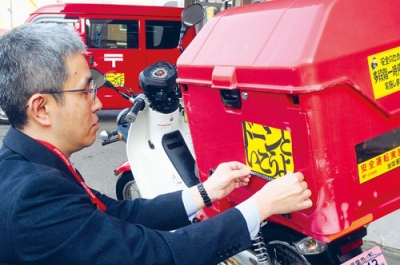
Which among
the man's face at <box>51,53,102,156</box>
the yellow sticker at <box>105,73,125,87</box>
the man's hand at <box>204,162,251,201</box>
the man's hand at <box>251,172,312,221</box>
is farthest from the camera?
the yellow sticker at <box>105,73,125,87</box>

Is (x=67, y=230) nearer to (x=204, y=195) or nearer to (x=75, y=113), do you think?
(x=75, y=113)

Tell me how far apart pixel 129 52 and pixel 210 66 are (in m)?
6.79

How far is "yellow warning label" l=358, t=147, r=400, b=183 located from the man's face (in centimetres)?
84

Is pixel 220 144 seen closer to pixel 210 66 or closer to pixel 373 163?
pixel 210 66

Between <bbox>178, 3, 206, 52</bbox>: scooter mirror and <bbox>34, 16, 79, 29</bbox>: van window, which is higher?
<bbox>178, 3, 206, 52</bbox>: scooter mirror

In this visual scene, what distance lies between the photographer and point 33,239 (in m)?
1.34

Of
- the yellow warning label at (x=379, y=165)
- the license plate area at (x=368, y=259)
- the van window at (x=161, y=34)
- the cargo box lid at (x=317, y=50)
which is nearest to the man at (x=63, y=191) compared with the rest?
the yellow warning label at (x=379, y=165)

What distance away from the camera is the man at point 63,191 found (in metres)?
1.35

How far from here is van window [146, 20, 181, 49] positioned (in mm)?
8328

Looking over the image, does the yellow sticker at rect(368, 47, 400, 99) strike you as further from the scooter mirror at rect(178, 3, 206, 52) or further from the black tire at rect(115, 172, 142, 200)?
the black tire at rect(115, 172, 142, 200)

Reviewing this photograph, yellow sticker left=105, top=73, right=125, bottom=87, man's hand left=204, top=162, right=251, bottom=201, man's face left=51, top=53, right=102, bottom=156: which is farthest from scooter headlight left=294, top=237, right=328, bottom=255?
yellow sticker left=105, top=73, right=125, bottom=87

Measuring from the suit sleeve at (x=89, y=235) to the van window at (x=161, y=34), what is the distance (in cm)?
709

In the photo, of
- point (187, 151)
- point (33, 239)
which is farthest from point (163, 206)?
point (187, 151)

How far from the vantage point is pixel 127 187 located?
143 inches
